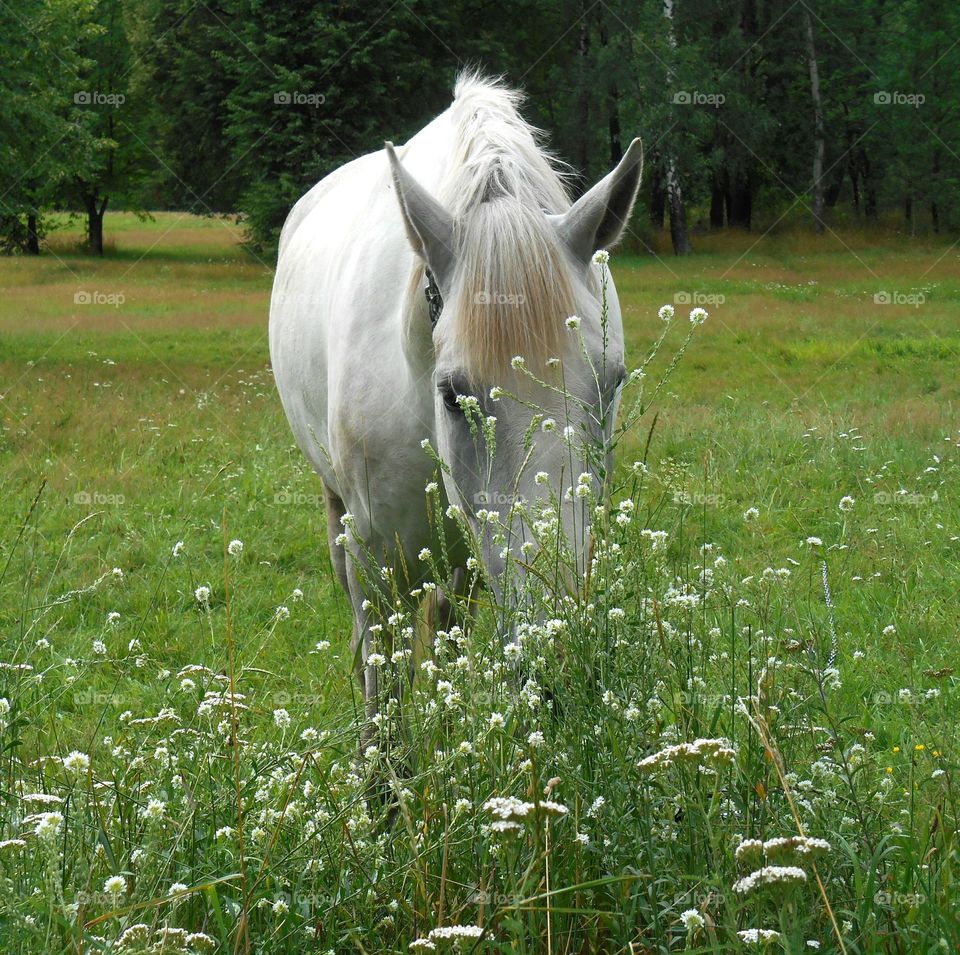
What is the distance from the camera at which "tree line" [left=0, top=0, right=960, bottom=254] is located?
2731 centimetres

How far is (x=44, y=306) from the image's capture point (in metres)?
22.2

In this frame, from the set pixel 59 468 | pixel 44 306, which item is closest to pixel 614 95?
pixel 44 306

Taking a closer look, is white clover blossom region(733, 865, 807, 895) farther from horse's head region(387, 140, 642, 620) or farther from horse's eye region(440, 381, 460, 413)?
horse's eye region(440, 381, 460, 413)

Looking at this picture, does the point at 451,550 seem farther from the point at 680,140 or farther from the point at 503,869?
the point at 680,140

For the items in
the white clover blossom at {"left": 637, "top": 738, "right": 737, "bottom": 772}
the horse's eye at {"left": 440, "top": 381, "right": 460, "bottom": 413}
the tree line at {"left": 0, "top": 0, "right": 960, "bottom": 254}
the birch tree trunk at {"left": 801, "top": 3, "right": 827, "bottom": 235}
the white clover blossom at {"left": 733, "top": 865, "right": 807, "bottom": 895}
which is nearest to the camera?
the white clover blossom at {"left": 733, "top": 865, "right": 807, "bottom": 895}

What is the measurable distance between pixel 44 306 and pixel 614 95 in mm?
18081

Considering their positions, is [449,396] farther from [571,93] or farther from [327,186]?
[571,93]

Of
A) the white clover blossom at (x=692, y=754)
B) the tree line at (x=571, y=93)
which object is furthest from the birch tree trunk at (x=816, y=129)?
the white clover blossom at (x=692, y=754)

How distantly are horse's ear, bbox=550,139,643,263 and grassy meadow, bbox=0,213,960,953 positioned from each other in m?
0.73

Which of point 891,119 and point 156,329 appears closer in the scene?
point 156,329

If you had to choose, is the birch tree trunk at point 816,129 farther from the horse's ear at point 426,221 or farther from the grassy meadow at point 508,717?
the horse's ear at point 426,221

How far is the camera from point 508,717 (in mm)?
2318

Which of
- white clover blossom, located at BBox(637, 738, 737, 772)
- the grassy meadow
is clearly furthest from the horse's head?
white clover blossom, located at BBox(637, 738, 737, 772)

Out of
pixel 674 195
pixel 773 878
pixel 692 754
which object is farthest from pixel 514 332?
pixel 674 195
